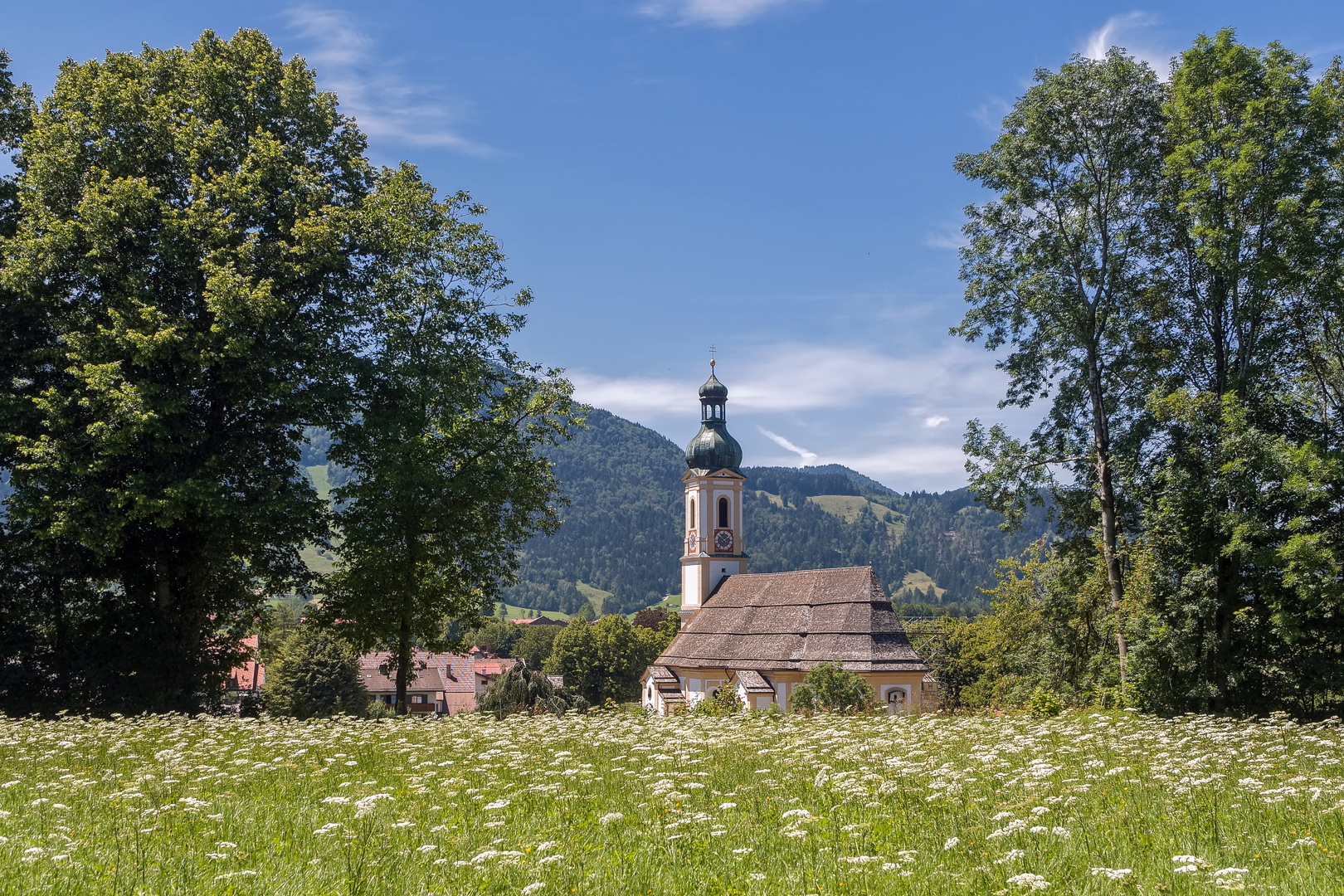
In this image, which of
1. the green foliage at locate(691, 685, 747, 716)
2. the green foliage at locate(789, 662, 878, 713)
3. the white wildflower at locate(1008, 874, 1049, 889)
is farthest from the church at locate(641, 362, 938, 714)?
the white wildflower at locate(1008, 874, 1049, 889)

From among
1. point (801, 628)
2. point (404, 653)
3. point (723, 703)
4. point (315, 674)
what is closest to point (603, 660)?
point (315, 674)

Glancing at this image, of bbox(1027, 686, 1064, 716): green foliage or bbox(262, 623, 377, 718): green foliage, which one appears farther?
bbox(262, 623, 377, 718): green foliage

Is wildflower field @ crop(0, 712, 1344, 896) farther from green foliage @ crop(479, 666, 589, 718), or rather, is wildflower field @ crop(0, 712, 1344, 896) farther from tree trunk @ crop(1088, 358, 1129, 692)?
green foliage @ crop(479, 666, 589, 718)

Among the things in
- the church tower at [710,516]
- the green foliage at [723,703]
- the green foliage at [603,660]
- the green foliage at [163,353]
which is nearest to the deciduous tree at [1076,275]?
the green foliage at [723,703]

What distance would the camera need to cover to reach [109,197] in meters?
20.2

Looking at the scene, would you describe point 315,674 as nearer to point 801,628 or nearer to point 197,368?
point 801,628

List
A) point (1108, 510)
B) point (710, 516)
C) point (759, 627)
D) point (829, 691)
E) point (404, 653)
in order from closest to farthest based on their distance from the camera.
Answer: point (404, 653) < point (1108, 510) < point (829, 691) < point (759, 627) < point (710, 516)

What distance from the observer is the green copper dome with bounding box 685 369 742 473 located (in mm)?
79312

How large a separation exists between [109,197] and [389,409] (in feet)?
24.2

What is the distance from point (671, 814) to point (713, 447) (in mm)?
71939

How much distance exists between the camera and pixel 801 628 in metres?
59.5

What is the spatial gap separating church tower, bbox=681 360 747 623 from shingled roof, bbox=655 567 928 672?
20.9 ft

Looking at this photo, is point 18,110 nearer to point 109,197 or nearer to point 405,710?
point 109,197

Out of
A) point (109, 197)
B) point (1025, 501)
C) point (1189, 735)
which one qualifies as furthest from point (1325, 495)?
point (109, 197)
